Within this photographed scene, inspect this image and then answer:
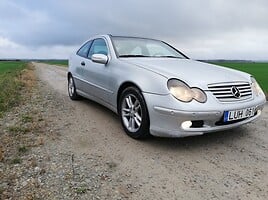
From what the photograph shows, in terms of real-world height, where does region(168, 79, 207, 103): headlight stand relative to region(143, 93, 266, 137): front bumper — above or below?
above

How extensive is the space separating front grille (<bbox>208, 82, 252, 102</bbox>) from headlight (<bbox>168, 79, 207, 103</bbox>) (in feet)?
0.55

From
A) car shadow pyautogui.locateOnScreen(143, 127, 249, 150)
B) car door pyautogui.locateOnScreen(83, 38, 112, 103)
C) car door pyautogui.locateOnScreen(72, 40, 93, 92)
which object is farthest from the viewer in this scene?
car door pyautogui.locateOnScreen(72, 40, 93, 92)

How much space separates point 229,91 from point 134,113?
1.27 meters

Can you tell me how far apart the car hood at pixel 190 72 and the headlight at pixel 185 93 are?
0.07 meters

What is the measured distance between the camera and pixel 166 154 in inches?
147

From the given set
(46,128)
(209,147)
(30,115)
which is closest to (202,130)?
(209,147)

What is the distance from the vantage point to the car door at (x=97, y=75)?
4883 millimetres

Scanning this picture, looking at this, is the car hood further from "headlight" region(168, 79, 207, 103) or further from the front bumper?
the front bumper

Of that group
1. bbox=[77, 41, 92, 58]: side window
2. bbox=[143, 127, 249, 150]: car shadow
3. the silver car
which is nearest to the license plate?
the silver car

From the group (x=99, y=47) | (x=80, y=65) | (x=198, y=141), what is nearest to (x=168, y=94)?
(x=198, y=141)

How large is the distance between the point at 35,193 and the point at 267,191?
215 cm

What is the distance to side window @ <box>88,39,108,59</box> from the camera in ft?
17.2

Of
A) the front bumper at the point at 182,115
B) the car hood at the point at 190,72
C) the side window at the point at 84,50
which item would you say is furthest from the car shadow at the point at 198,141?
the side window at the point at 84,50

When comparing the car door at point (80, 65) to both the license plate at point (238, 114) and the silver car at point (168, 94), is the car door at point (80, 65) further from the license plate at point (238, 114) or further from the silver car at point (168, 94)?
the license plate at point (238, 114)
